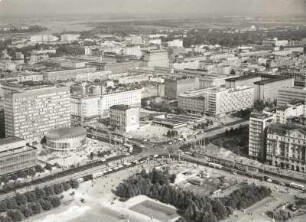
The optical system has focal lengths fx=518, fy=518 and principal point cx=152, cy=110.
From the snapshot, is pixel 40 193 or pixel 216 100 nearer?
pixel 40 193

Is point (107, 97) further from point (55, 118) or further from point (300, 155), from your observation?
point (300, 155)

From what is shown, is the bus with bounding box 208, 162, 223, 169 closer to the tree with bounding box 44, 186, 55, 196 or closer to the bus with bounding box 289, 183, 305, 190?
the bus with bounding box 289, 183, 305, 190

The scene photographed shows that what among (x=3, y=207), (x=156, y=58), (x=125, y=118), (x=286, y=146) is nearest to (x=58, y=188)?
(x=3, y=207)

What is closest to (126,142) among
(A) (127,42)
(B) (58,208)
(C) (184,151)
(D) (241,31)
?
(C) (184,151)

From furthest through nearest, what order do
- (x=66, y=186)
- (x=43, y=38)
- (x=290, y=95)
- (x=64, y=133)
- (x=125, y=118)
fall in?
1. (x=43, y=38)
2. (x=290, y=95)
3. (x=125, y=118)
4. (x=64, y=133)
5. (x=66, y=186)

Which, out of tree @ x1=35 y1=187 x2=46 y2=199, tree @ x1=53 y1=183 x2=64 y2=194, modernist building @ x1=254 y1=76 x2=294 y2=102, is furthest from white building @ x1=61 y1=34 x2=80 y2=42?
tree @ x1=35 y1=187 x2=46 y2=199

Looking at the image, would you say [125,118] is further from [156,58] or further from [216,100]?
[156,58]

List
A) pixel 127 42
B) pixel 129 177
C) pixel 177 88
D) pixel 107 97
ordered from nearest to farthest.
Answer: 1. pixel 129 177
2. pixel 107 97
3. pixel 177 88
4. pixel 127 42
